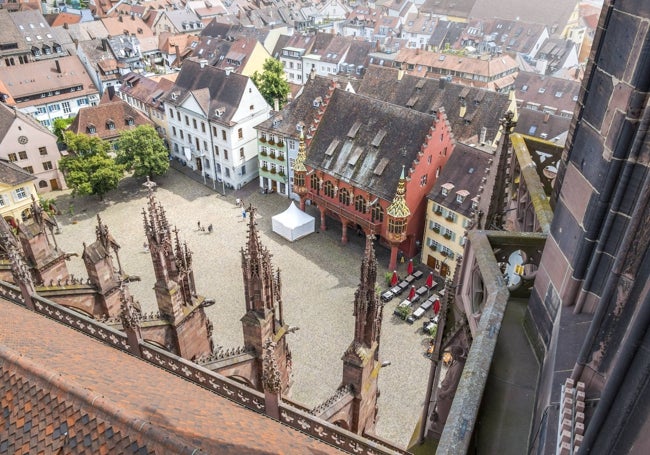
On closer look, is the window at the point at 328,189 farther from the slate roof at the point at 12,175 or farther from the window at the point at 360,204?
the slate roof at the point at 12,175

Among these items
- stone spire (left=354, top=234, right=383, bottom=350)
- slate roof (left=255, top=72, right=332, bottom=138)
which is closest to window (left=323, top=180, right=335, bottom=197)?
slate roof (left=255, top=72, right=332, bottom=138)

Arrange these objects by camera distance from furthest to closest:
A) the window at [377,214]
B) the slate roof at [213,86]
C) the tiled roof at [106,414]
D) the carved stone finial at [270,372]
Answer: the slate roof at [213,86], the window at [377,214], the carved stone finial at [270,372], the tiled roof at [106,414]

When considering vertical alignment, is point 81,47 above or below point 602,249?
below

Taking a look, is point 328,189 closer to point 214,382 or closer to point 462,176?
point 462,176

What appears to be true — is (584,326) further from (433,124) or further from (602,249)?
(433,124)

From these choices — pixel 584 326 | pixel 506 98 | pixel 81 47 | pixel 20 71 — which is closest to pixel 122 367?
pixel 584 326

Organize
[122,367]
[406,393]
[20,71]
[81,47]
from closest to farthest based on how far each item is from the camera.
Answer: [122,367]
[406,393]
[20,71]
[81,47]

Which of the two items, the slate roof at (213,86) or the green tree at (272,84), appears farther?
the green tree at (272,84)

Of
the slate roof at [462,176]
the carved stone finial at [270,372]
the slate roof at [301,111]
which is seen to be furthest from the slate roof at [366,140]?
the carved stone finial at [270,372]
